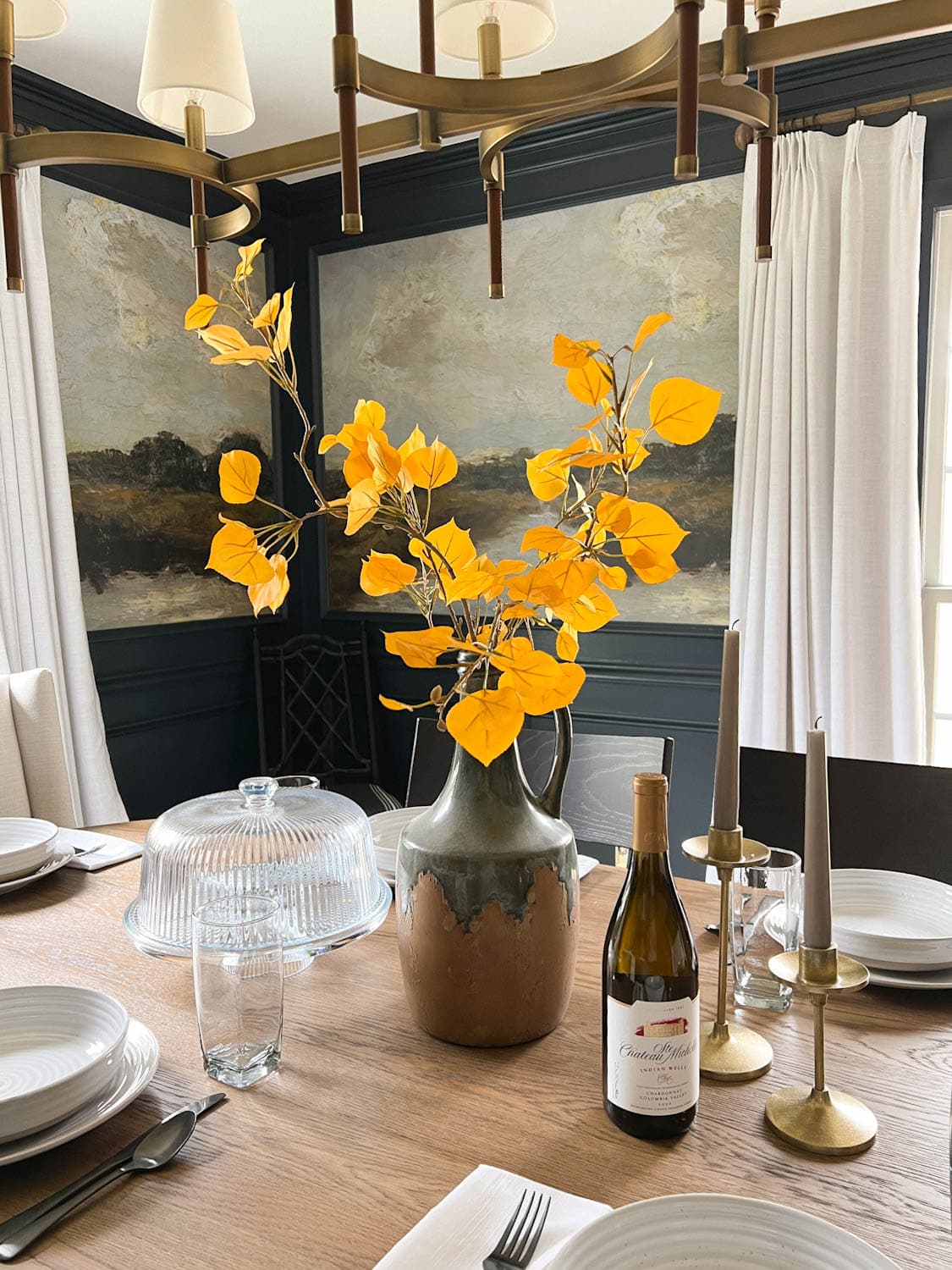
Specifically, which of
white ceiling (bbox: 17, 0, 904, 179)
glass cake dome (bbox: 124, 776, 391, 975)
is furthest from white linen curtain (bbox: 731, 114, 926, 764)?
glass cake dome (bbox: 124, 776, 391, 975)

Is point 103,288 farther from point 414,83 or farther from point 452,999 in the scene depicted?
point 452,999

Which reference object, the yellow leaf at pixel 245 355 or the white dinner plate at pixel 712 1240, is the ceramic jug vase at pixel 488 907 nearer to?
the white dinner plate at pixel 712 1240

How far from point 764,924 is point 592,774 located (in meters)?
0.82

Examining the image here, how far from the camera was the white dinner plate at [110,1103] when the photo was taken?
33.3 inches

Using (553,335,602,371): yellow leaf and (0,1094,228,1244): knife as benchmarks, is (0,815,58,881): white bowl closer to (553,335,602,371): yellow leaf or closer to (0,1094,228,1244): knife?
(0,1094,228,1244): knife

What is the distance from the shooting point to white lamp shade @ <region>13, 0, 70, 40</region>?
4.36 ft

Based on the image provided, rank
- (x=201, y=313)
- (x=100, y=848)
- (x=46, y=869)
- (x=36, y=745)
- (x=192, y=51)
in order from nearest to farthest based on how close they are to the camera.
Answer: (x=201, y=313)
(x=192, y=51)
(x=46, y=869)
(x=100, y=848)
(x=36, y=745)

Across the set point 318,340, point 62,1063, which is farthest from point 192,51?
point 318,340

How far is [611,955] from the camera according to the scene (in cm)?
89

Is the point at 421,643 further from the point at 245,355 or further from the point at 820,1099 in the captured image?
the point at 820,1099

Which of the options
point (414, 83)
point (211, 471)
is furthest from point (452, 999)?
point (211, 471)

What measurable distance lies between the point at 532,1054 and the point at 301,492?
3514 mm

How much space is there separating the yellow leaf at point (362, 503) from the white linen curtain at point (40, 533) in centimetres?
242

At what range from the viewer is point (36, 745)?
2135 millimetres
